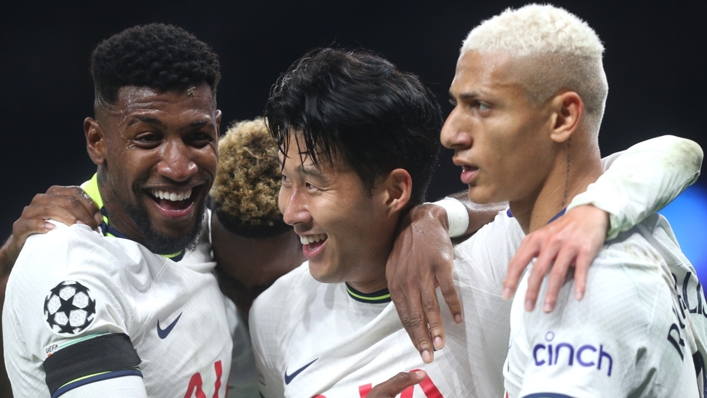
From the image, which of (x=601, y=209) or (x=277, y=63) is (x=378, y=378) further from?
(x=277, y=63)

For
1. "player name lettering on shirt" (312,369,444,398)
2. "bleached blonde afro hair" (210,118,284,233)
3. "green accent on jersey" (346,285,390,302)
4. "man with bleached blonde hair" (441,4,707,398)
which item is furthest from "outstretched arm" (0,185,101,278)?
"man with bleached blonde hair" (441,4,707,398)

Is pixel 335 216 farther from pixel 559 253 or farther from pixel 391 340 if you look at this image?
pixel 559 253

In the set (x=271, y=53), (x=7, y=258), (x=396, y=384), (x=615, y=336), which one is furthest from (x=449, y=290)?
(x=271, y=53)

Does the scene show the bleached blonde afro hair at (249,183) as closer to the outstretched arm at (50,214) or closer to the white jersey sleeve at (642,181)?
the outstretched arm at (50,214)

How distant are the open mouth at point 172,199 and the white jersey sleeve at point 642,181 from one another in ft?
3.85

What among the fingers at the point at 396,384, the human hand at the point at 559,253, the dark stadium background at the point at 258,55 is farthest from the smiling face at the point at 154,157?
the dark stadium background at the point at 258,55

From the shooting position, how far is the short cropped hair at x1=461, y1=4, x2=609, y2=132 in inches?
55.9

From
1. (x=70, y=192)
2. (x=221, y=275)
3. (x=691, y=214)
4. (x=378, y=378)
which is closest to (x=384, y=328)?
(x=378, y=378)

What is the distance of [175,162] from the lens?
203 centimetres

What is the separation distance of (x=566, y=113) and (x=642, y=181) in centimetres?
20

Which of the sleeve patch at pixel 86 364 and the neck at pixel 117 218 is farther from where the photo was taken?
the neck at pixel 117 218

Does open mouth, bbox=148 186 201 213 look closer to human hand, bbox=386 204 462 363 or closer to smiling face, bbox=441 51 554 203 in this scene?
human hand, bbox=386 204 462 363

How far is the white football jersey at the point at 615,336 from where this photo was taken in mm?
1150

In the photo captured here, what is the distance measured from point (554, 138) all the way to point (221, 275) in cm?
141
